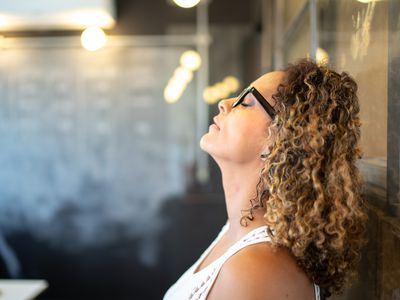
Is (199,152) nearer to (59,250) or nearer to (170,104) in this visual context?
(170,104)

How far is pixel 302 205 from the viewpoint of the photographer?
3.05 feet

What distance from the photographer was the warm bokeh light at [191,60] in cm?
422

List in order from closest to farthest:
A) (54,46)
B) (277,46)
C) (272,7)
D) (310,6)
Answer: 1. (310,6)
2. (277,46)
3. (272,7)
4. (54,46)

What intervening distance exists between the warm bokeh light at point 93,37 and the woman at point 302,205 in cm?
330

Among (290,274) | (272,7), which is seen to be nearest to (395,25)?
(290,274)

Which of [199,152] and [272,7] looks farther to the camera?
[199,152]

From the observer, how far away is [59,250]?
14.4ft

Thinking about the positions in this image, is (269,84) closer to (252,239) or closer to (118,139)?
(252,239)

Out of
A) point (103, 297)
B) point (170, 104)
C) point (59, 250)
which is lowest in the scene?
point (103, 297)

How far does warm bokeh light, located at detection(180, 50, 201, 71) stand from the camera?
4.22 metres

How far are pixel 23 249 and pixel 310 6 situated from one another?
3.85 meters

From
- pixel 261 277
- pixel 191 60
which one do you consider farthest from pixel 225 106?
pixel 191 60

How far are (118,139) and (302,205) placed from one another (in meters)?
3.58

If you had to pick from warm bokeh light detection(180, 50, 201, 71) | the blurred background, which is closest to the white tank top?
the blurred background
